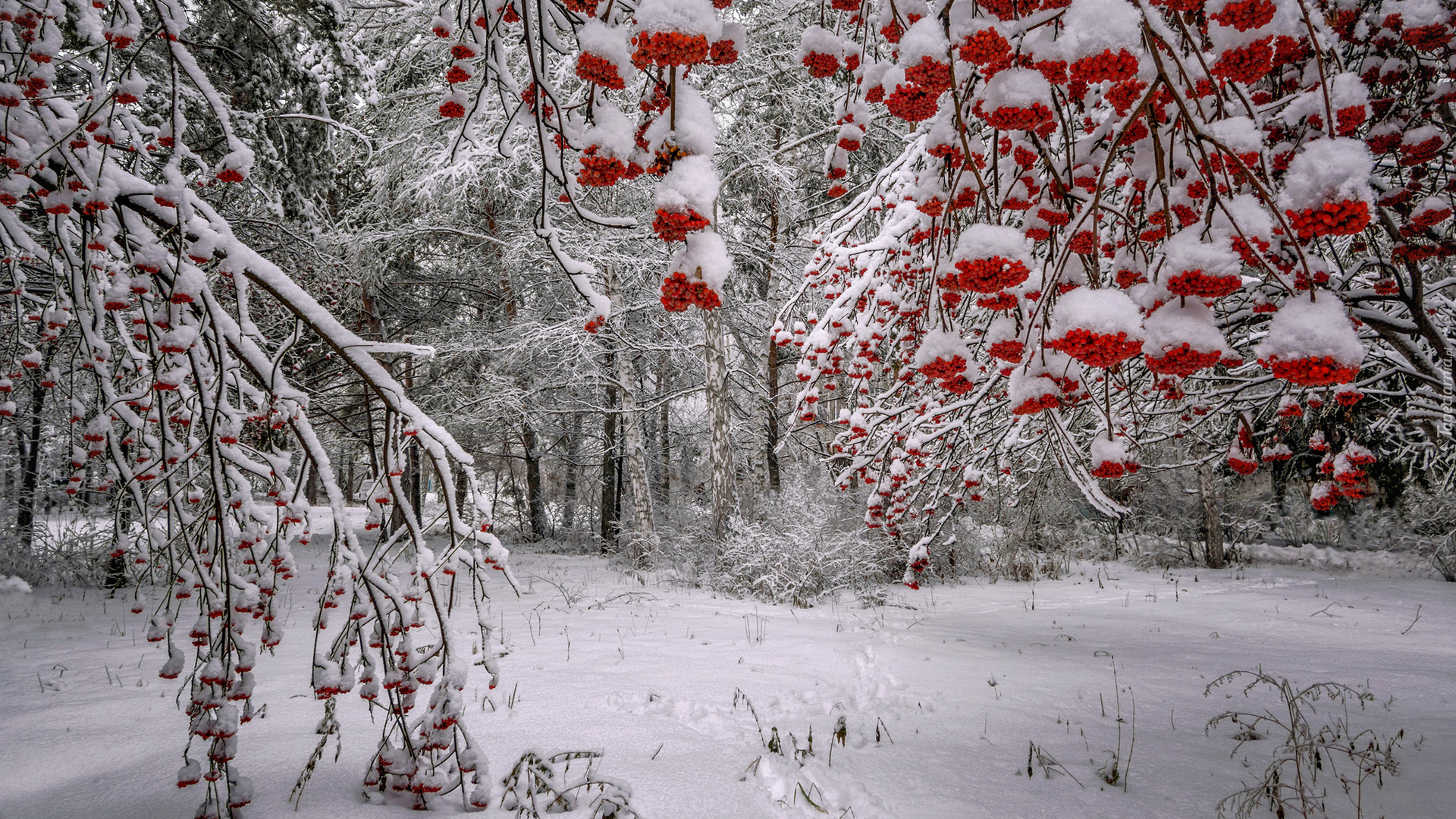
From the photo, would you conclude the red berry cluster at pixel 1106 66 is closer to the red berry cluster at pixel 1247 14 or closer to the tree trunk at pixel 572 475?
the red berry cluster at pixel 1247 14

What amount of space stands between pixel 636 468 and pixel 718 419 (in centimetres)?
214

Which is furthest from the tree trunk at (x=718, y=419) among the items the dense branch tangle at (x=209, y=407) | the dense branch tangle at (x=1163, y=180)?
the dense branch tangle at (x=209, y=407)

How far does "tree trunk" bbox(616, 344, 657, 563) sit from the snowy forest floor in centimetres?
354

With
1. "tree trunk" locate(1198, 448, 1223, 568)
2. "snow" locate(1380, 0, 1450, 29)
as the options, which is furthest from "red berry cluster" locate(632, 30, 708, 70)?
"tree trunk" locate(1198, 448, 1223, 568)

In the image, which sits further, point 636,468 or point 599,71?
point 636,468

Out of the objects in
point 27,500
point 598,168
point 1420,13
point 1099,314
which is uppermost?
point 1420,13

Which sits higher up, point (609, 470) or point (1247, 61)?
point (1247, 61)

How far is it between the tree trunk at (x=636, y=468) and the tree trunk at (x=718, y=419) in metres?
1.50

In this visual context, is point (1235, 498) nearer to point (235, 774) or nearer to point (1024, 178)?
point (1024, 178)

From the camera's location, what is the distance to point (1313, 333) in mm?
1045

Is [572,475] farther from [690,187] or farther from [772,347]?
[690,187]

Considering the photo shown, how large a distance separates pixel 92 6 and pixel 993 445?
4.47 meters

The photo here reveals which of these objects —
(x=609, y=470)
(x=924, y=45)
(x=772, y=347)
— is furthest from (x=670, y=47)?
(x=609, y=470)

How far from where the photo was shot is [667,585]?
8289mm
